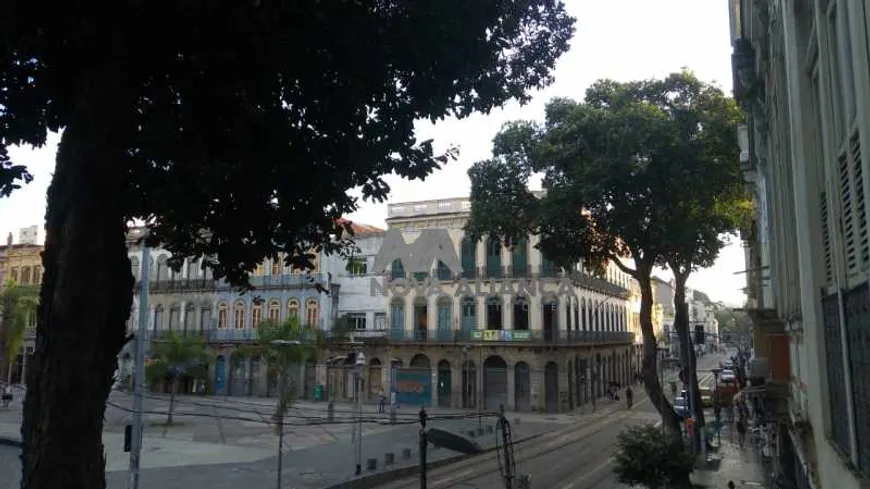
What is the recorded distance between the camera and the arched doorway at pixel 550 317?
1644 inches

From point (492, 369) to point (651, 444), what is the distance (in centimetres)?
2647

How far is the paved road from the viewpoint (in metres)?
21.3

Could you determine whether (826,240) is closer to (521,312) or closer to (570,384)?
(521,312)

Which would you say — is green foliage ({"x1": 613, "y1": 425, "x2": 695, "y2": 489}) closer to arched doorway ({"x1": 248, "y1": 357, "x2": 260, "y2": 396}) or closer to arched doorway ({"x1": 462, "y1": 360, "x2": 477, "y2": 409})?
arched doorway ({"x1": 462, "y1": 360, "x2": 477, "y2": 409})

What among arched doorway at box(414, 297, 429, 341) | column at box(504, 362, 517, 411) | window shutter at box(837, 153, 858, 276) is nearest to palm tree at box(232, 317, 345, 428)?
arched doorway at box(414, 297, 429, 341)

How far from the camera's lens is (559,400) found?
41.7 meters

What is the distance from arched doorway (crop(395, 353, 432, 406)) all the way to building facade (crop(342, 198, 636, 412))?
68 millimetres

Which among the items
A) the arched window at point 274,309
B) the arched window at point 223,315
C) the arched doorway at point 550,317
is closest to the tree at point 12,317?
the arched window at point 223,315

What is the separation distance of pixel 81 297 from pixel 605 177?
17568 mm

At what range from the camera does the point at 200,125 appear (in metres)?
8.03

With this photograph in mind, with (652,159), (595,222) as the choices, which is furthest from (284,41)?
(595,222)

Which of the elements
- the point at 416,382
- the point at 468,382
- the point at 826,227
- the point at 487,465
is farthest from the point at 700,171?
the point at 416,382

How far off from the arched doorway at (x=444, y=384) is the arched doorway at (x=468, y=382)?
0.95 meters

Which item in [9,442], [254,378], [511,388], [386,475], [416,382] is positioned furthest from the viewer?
[254,378]
